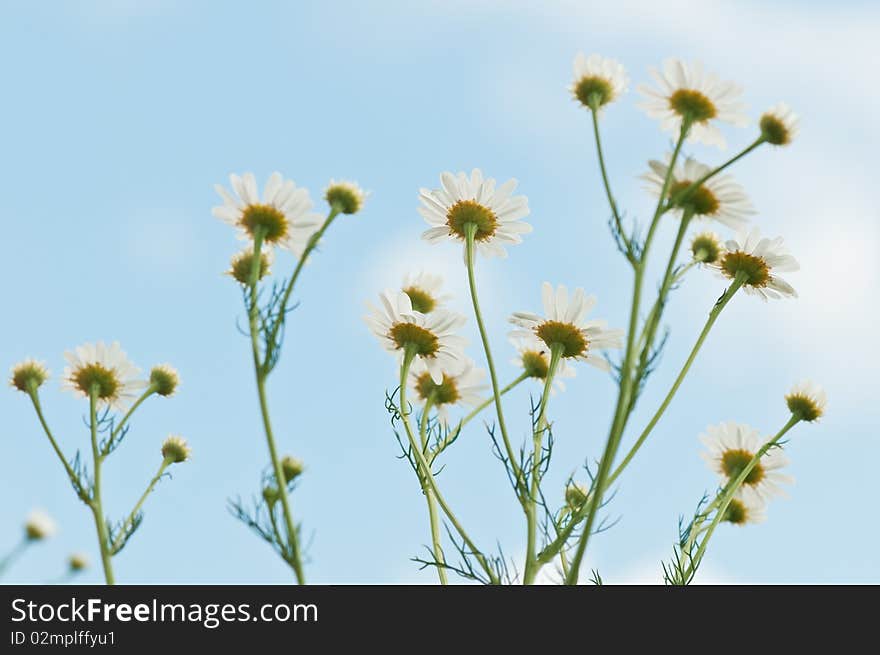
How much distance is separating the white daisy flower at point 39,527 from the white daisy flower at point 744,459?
2.36 meters

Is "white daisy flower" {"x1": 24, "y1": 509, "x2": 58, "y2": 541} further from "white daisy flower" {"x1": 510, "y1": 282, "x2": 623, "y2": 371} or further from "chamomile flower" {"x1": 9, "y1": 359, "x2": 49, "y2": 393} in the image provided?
"white daisy flower" {"x1": 510, "y1": 282, "x2": 623, "y2": 371}

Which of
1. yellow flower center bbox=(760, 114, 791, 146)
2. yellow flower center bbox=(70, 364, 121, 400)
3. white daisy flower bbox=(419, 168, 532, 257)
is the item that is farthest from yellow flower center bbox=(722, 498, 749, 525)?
yellow flower center bbox=(70, 364, 121, 400)

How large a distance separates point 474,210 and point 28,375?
1.14 meters

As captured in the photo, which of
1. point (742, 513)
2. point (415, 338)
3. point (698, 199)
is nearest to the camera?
point (698, 199)

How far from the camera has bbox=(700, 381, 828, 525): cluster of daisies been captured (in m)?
2.21

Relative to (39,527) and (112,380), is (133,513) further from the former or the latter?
(39,527)

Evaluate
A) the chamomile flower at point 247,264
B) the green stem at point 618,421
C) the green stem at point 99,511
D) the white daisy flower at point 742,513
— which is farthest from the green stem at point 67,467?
the white daisy flower at point 742,513

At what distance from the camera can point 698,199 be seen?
1561 millimetres

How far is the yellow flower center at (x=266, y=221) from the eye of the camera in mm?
1743

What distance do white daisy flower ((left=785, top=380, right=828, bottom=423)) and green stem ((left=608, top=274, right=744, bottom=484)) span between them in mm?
575

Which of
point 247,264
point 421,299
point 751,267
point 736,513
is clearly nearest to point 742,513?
point 736,513

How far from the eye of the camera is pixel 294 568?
4.64ft
